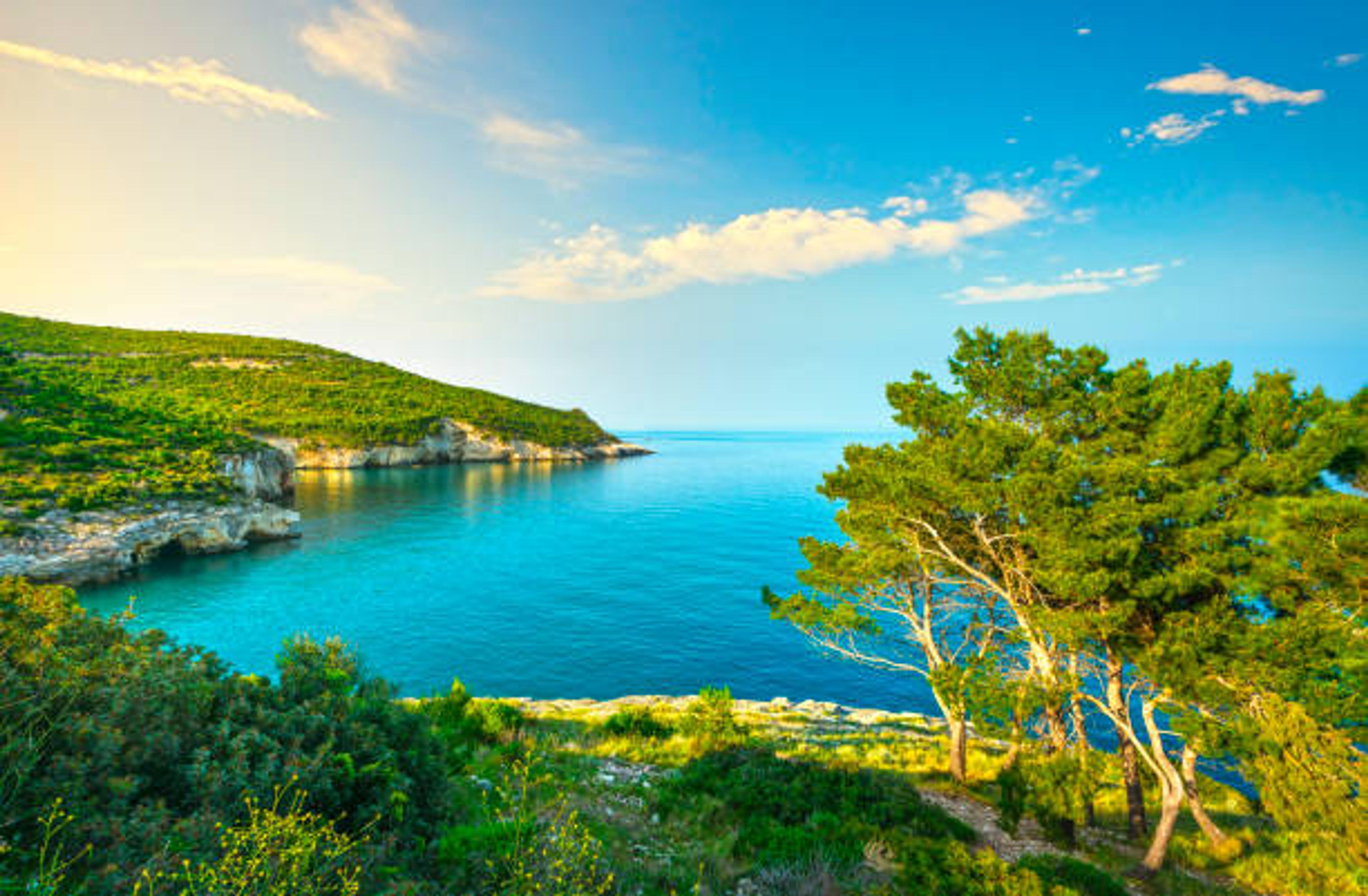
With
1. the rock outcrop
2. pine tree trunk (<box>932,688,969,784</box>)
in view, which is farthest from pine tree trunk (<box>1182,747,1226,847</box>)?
the rock outcrop

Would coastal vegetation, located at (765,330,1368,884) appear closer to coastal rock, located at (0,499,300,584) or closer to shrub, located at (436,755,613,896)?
shrub, located at (436,755,613,896)

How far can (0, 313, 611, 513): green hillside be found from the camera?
3331cm

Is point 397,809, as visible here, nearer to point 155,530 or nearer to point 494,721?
point 494,721

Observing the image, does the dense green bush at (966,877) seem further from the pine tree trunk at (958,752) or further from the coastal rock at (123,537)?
the coastal rock at (123,537)

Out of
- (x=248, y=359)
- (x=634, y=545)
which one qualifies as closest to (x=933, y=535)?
(x=634, y=545)

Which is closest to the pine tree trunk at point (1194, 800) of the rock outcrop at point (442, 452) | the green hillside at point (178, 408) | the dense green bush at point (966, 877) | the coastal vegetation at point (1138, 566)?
the coastal vegetation at point (1138, 566)

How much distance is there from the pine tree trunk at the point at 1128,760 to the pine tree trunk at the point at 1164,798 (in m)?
0.58

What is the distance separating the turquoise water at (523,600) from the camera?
23625 millimetres

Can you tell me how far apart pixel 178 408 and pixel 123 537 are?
45.5 metres

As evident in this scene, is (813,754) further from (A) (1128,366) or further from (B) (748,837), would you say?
(A) (1128,366)

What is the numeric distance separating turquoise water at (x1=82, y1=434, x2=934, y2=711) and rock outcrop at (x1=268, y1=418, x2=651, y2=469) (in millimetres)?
28497

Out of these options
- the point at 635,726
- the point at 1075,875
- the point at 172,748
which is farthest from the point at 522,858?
the point at 635,726

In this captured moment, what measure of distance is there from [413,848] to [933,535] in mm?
12676

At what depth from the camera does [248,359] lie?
101m
